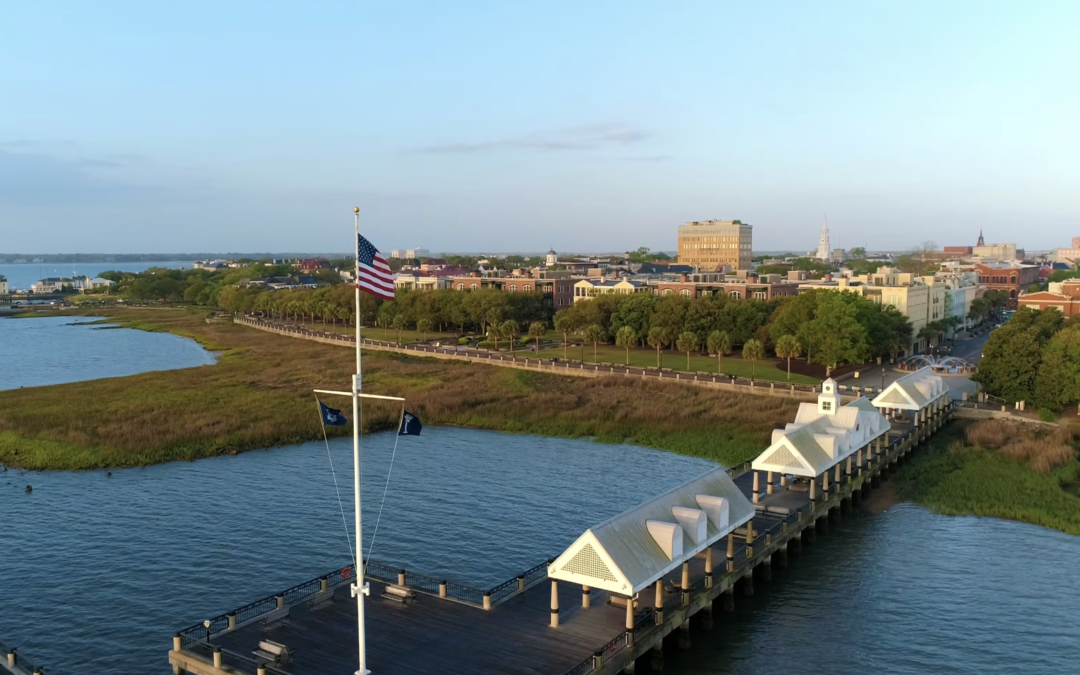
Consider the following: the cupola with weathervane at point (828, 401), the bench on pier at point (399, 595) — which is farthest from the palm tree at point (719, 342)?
the bench on pier at point (399, 595)

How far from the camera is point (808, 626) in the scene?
113 ft

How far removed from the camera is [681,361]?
4040 inches

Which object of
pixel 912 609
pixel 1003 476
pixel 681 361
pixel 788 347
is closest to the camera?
pixel 912 609

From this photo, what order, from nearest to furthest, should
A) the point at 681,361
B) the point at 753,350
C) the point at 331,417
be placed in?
the point at 331,417
the point at 753,350
the point at 681,361

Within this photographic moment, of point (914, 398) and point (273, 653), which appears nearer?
point (273, 653)

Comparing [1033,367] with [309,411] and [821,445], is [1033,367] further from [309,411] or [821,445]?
[309,411]

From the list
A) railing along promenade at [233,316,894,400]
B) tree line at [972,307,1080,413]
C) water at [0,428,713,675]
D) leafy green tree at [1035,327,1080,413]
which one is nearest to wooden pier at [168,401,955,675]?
water at [0,428,713,675]

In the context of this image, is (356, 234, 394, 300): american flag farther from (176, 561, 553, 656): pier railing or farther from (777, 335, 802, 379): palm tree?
(777, 335, 802, 379): palm tree

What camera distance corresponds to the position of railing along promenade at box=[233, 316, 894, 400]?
7906cm

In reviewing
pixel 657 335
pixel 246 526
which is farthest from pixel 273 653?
pixel 657 335

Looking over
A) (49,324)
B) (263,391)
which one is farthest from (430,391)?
(49,324)

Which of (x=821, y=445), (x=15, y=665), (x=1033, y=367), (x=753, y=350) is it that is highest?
(x=1033, y=367)

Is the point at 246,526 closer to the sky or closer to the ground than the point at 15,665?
closer to the ground

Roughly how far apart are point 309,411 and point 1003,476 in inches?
2105
